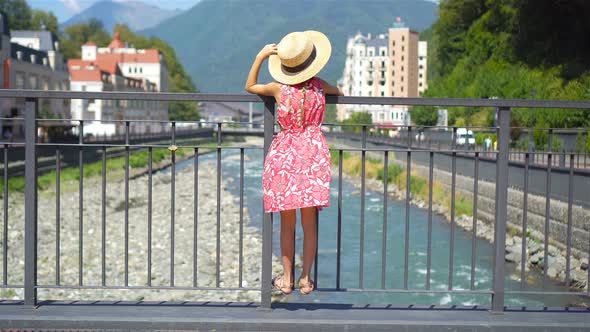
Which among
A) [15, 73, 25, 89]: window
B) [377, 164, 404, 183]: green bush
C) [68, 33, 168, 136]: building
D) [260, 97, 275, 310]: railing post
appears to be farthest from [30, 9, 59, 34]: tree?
[260, 97, 275, 310]: railing post

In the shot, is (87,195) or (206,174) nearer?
(87,195)

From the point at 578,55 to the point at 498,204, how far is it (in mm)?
31876

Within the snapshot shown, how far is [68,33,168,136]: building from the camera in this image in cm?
8206

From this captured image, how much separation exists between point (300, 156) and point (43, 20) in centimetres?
9641

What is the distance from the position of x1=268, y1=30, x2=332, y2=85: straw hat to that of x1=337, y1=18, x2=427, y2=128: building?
335ft

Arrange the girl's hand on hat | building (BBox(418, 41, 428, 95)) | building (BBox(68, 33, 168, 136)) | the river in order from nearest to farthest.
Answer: the girl's hand on hat < the river < building (BBox(68, 33, 168, 136)) < building (BBox(418, 41, 428, 95))

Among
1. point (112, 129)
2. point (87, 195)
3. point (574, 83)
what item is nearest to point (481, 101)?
point (574, 83)

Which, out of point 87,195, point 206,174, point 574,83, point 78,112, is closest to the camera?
point 574,83

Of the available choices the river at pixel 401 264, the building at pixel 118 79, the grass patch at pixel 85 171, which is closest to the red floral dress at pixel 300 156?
the river at pixel 401 264

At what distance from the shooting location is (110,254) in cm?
1848

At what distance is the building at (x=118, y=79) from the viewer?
82.1 m

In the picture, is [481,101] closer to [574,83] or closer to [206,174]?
[574,83]

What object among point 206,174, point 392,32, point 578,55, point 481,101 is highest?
point 392,32

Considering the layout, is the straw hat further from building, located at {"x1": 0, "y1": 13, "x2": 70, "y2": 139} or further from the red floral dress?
building, located at {"x1": 0, "y1": 13, "x2": 70, "y2": 139}
